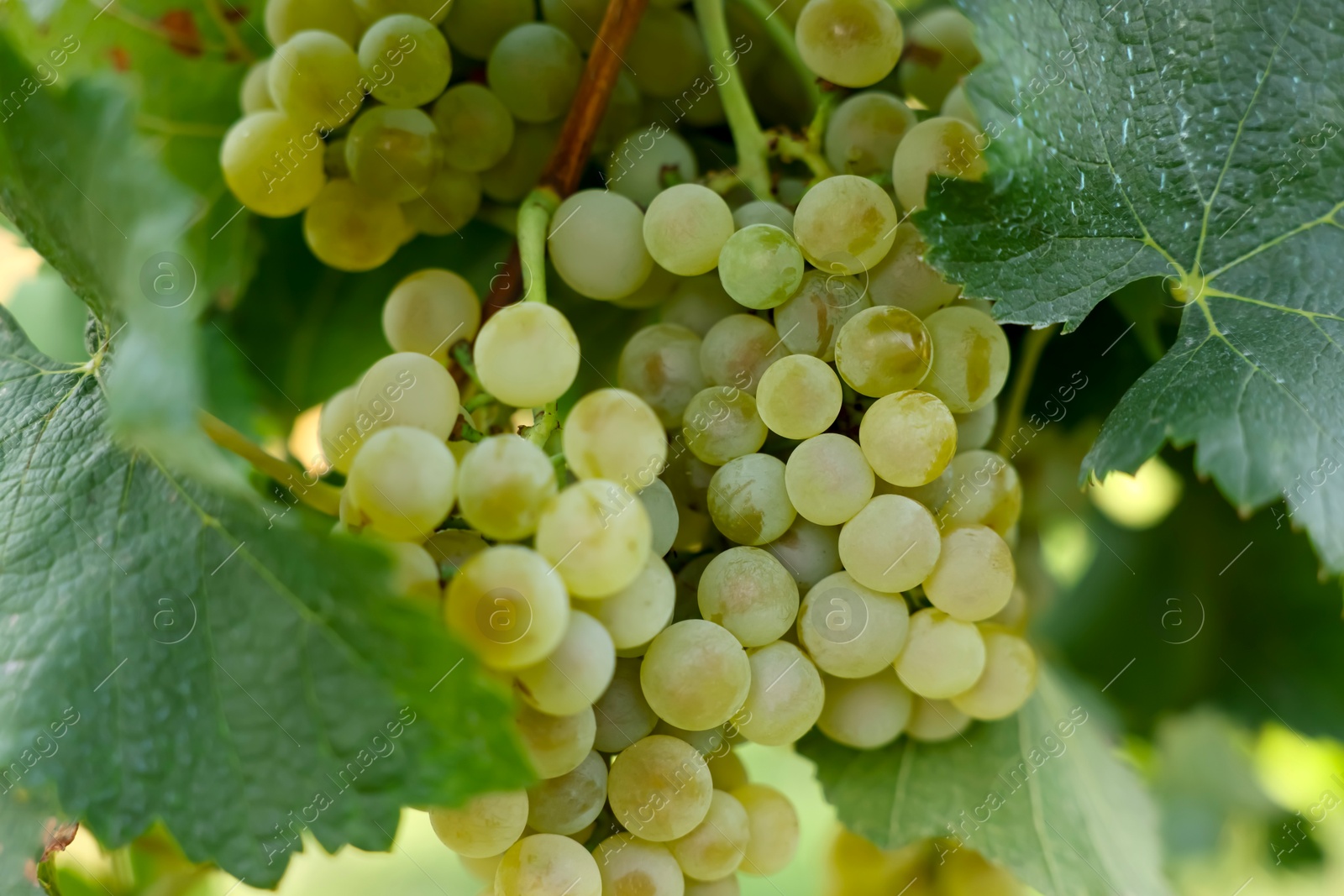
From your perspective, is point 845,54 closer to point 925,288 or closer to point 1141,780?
point 925,288

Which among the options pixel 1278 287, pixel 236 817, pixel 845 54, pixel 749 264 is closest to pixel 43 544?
pixel 236 817

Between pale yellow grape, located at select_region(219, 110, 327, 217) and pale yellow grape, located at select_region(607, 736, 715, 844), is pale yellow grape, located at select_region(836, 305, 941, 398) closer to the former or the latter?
pale yellow grape, located at select_region(607, 736, 715, 844)

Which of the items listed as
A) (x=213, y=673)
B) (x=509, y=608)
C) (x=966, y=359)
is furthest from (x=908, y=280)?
(x=213, y=673)

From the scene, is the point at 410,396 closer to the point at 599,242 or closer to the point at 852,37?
the point at 599,242

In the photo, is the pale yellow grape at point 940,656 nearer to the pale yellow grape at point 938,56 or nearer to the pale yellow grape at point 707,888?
the pale yellow grape at point 707,888

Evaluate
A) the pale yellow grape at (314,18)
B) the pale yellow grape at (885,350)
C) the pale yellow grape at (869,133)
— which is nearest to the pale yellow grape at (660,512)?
the pale yellow grape at (885,350)
